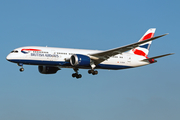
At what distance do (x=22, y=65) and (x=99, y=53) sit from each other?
41.9 feet

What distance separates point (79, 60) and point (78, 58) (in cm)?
37

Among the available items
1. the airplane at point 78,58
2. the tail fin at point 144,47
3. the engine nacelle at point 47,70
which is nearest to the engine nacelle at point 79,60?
the airplane at point 78,58

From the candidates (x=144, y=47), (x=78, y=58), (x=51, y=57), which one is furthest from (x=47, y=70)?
(x=144, y=47)

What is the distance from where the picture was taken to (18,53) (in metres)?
54.8

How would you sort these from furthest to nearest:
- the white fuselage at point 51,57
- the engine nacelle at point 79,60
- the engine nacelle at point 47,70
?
the engine nacelle at point 47,70, the engine nacelle at point 79,60, the white fuselage at point 51,57

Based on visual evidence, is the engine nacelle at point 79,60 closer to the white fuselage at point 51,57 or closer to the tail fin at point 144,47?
the white fuselage at point 51,57

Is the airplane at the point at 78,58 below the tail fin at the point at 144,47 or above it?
below

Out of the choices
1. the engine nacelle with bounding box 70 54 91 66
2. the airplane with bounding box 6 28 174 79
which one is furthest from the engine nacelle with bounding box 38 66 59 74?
the engine nacelle with bounding box 70 54 91 66

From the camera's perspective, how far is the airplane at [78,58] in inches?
2159

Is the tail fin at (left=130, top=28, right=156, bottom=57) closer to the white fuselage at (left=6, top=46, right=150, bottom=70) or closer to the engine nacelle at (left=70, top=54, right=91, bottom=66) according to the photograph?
the white fuselage at (left=6, top=46, right=150, bottom=70)

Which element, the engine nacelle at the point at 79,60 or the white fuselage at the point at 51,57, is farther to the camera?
the engine nacelle at the point at 79,60

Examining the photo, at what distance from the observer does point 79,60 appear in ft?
185

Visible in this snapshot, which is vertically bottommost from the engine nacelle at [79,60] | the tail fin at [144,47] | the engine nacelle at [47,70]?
the engine nacelle at [47,70]

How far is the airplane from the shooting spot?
2159 inches
